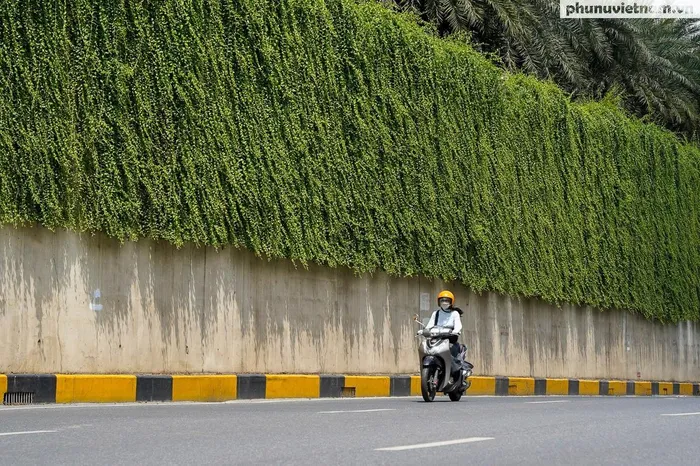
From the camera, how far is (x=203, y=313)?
15242 mm

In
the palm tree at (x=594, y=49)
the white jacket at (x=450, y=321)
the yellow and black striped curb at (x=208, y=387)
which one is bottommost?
the yellow and black striped curb at (x=208, y=387)

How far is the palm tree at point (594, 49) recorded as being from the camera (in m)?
26.8

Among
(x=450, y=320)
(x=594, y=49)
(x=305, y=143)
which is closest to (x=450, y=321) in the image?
(x=450, y=320)

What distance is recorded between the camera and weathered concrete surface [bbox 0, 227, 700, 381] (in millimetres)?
13125

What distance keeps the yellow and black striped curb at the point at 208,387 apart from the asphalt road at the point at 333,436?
65 cm

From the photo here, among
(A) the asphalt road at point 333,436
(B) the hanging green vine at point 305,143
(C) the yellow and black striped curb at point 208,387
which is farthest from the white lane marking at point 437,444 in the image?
(B) the hanging green vine at point 305,143

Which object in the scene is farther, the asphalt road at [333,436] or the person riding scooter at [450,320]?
→ the person riding scooter at [450,320]

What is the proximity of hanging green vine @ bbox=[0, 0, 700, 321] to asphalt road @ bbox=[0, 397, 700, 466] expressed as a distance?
3.24 meters

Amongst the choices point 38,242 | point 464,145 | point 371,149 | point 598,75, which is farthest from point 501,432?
point 598,75

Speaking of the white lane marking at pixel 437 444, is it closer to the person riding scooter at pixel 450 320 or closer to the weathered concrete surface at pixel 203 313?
the weathered concrete surface at pixel 203 313

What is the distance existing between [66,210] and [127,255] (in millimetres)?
1127

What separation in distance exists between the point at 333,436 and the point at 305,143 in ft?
29.0

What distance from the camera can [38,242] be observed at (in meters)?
13.2

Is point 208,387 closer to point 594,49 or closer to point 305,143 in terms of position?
point 305,143
